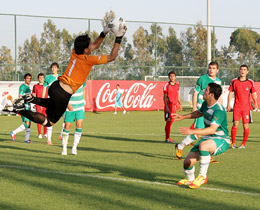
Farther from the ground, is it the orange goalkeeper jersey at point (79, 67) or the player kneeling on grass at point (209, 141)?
the orange goalkeeper jersey at point (79, 67)

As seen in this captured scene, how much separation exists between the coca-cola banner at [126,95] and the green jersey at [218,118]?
2434 centimetres

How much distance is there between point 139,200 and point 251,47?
54.4 m

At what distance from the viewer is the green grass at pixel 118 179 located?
6531 mm

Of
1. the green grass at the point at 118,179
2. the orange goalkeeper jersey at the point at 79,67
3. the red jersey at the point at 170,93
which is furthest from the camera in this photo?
the red jersey at the point at 170,93

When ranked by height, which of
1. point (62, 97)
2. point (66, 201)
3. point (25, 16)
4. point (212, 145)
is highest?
point (25, 16)

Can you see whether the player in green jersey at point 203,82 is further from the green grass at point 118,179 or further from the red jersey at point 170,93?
the red jersey at point 170,93

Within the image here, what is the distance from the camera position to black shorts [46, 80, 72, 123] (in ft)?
26.8

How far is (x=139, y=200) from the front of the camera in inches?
261

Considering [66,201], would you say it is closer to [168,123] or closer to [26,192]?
[26,192]

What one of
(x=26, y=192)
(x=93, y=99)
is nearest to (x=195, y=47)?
(x=93, y=99)

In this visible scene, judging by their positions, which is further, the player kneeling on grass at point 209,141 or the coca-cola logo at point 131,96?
the coca-cola logo at point 131,96

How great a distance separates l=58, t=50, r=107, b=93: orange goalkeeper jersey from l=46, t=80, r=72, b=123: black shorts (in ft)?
0.51

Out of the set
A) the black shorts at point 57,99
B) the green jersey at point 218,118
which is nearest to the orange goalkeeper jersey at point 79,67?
the black shorts at point 57,99

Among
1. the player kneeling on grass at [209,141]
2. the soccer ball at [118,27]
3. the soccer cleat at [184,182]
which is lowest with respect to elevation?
the soccer cleat at [184,182]
